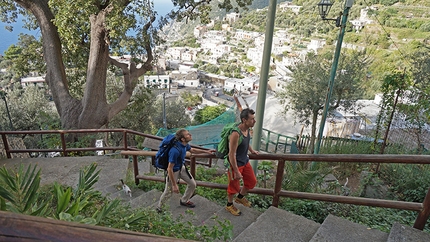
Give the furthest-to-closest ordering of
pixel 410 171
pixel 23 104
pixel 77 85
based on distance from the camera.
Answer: pixel 23 104 → pixel 77 85 → pixel 410 171

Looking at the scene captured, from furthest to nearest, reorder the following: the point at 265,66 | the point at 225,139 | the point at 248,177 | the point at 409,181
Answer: the point at 409,181
the point at 265,66
the point at 248,177
the point at 225,139

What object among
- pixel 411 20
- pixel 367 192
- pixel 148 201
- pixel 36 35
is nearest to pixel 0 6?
pixel 36 35

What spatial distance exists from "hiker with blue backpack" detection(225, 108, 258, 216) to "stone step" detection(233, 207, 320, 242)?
43cm

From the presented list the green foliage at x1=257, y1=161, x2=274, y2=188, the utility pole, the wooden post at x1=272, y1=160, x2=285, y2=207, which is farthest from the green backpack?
the green foliage at x1=257, y1=161, x2=274, y2=188

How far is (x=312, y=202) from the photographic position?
136 inches

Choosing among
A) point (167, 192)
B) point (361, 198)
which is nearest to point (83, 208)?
point (167, 192)

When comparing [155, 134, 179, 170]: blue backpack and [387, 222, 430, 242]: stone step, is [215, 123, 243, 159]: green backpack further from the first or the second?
[387, 222, 430, 242]: stone step

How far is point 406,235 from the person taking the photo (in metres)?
2.29

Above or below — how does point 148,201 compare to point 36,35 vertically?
below

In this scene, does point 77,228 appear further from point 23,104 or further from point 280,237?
point 23,104

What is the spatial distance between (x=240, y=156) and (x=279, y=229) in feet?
2.74

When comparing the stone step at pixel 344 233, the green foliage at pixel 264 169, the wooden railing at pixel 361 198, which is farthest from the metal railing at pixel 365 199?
the green foliage at pixel 264 169

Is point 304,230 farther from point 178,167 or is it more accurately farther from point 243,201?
point 178,167

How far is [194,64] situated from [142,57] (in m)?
84.3
